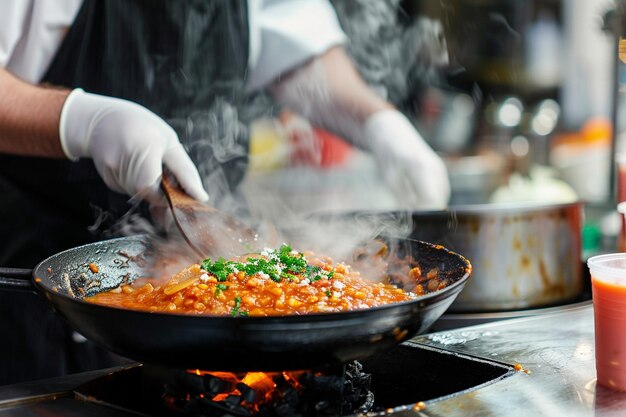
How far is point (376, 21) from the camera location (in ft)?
Result: 11.7

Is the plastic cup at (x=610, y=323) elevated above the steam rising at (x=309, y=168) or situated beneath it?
situated beneath

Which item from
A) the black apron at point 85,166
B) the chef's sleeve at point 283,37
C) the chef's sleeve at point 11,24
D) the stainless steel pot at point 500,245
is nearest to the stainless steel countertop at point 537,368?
the stainless steel pot at point 500,245

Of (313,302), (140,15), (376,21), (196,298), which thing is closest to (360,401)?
(313,302)

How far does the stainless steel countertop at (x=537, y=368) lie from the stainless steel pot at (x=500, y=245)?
0.14 m

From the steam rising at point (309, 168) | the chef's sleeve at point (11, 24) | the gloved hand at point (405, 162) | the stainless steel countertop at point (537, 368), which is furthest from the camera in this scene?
the gloved hand at point (405, 162)

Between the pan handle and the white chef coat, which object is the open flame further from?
the white chef coat

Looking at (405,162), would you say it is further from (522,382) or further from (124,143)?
(522,382)

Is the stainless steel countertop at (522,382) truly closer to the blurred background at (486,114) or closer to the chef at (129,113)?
the chef at (129,113)

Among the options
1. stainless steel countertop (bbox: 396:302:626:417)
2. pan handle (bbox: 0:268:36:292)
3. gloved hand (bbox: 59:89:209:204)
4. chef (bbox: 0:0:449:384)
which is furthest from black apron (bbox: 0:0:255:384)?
stainless steel countertop (bbox: 396:302:626:417)

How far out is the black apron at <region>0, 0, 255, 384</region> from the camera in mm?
2465

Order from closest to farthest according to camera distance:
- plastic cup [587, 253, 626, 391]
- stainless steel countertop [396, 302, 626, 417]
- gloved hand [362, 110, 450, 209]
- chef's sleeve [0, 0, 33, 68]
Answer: stainless steel countertop [396, 302, 626, 417] → plastic cup [587, 253, 626, 391] → chef's sleeve [0, 0, 33, 68] → gloved hand [362, 110, 450, 209]

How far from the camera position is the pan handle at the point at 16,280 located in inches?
53.4

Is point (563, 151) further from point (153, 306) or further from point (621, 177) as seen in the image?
point (153, 306)

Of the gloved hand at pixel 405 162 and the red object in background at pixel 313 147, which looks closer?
the gloved hand at pixel 405 162
